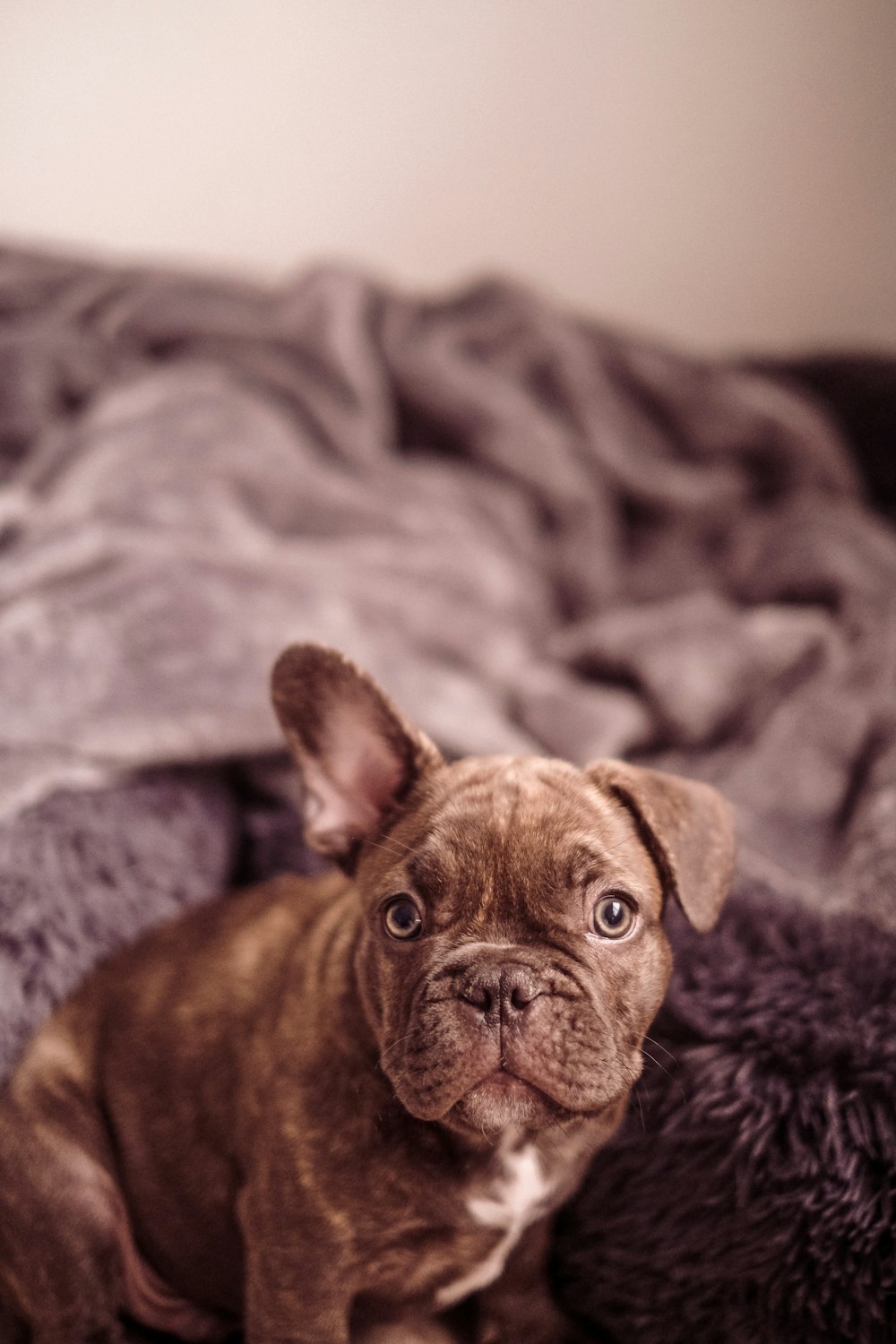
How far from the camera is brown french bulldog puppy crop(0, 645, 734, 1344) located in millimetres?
1157

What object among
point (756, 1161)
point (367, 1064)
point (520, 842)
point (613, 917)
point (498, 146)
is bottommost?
point (756, 1161)

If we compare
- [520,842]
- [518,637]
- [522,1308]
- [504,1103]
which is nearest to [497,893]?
[520,842]

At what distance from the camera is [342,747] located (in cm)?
139

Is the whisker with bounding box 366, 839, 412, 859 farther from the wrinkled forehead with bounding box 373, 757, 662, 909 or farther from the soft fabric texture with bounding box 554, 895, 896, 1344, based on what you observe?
the soft fabric texture with bounding box 554, 895, 896, 1344

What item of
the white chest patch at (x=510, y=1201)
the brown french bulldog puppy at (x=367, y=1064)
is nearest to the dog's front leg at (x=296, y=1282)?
the brown french bulldog puppy at (x=367, y=1064)

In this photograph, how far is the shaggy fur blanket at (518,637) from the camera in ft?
4.70

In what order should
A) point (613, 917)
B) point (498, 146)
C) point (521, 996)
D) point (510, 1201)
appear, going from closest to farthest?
point (521, 996) → point (613, 917) → point (510, 1201) → point (498, 146)

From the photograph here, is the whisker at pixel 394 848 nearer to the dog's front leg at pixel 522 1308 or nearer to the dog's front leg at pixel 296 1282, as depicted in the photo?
the dog's front leg at pixel 296 1282

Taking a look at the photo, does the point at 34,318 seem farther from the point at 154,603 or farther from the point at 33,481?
the point at 154,603

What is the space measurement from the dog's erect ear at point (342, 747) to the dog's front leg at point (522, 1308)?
70 cm

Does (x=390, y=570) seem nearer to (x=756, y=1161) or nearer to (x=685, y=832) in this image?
(x=685, y=832)

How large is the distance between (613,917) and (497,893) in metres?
0.15

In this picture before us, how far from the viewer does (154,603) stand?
82.8 inches

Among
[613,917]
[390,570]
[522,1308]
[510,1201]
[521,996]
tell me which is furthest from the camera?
[390,570]
